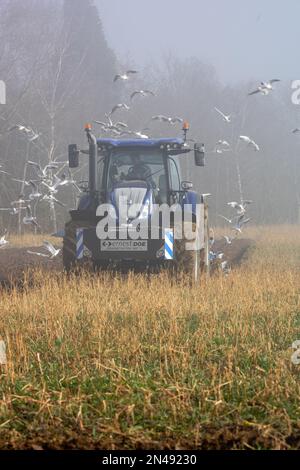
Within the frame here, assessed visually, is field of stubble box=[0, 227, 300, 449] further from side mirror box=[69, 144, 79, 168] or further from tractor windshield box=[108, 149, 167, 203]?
tractor windshield box=[108, 149, 167, 203]

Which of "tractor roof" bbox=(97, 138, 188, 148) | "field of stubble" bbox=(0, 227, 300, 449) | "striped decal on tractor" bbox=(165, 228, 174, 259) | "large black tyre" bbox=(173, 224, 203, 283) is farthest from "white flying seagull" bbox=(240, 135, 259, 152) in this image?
"field of stubble" bbox=(0, 227, 300, 449)

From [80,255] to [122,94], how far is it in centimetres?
3434

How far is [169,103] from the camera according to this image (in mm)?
47688

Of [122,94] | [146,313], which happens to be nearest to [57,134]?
[122,94]

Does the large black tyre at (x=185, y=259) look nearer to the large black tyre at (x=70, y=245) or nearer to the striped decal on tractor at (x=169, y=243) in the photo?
the striped decal on tractor at (x=169, y=243)

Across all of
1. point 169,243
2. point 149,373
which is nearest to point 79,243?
point 169,243

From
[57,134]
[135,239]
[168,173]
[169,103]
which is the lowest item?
[135,239]

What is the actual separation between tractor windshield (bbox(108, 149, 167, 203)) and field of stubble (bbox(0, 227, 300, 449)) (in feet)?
12.6

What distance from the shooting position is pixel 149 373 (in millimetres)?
5777

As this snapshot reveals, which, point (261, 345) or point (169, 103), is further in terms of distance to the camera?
point (169, 103)

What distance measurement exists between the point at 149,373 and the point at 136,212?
261 inches

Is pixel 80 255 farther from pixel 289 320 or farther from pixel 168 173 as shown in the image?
pixel 289 320

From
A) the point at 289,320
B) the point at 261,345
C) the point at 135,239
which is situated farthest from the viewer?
the point at 135,239

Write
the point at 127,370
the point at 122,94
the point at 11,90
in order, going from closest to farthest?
1. the point at 127,370
2. the point at 11,90
3. the point at 122,94
